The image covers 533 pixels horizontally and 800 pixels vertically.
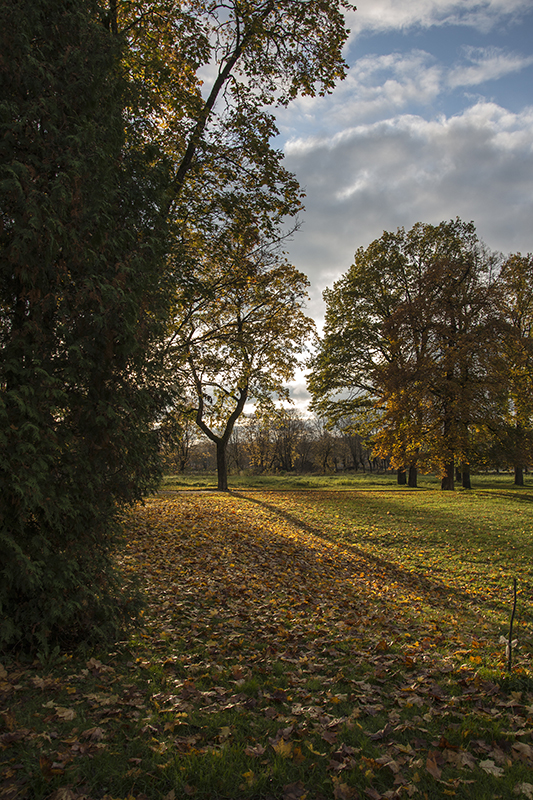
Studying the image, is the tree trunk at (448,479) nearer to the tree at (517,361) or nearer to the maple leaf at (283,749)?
the tree at (517,361)

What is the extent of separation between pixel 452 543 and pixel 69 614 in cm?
982

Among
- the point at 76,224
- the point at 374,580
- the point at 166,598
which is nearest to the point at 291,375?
the point at 374,580

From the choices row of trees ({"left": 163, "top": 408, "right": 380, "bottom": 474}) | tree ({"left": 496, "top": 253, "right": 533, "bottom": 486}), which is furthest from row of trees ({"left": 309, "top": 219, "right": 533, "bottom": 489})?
row of trees ({"left": 163, "top": 408, "right": 380, "bottom": 474})

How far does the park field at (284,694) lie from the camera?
2715mm

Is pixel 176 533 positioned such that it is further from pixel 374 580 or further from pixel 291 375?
pixel 291 375

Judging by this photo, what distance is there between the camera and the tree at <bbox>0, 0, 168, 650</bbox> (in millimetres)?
3922

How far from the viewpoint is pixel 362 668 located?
14.6 feet

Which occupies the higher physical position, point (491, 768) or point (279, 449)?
point (279, 449)

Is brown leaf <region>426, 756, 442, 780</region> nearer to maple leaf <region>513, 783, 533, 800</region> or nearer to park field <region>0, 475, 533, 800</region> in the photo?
park field <region>0, 475, 533, 800</region>

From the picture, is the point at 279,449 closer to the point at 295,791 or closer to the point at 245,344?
the point at 245,344

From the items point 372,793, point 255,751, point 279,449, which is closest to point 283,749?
point 255,751

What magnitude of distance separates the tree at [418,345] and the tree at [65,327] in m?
17.4

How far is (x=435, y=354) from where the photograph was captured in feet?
70.4

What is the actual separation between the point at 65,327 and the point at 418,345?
20.7 m
